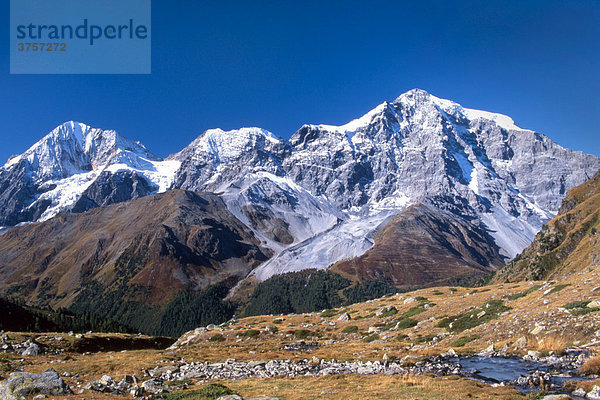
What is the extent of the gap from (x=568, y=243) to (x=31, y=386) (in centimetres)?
14551

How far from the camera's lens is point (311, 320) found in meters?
84.4

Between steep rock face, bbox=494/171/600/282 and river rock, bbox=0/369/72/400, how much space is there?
4092 inches

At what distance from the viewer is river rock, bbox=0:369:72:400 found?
23.2 metres

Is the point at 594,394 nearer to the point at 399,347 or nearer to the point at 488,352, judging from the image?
the point at 488,352

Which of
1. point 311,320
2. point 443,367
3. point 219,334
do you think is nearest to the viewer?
point 443,367

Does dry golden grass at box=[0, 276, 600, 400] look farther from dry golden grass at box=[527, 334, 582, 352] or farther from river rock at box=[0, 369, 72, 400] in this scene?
river rock at box=[0, 369, 72, 400]

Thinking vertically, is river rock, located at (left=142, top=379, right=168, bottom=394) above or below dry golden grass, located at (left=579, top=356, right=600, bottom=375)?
below

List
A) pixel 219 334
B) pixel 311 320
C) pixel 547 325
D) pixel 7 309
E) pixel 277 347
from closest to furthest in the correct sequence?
pixel 547 325 → pixel 277 347 → pixel 219 334 → pixel 311 320 → pixel 7 309

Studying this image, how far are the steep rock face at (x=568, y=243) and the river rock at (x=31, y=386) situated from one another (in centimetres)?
10394

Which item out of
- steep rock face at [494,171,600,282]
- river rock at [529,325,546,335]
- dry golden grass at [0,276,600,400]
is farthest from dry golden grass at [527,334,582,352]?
steep rock face at [494,171,600,282]

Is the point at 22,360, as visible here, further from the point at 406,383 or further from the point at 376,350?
the point at 406,383

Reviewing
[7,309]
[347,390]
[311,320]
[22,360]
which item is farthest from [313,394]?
[7,309]

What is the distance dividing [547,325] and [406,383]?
1648 centimetres

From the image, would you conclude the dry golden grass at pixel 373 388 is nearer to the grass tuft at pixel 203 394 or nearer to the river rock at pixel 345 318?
the grass tuft at pixel 203 394
